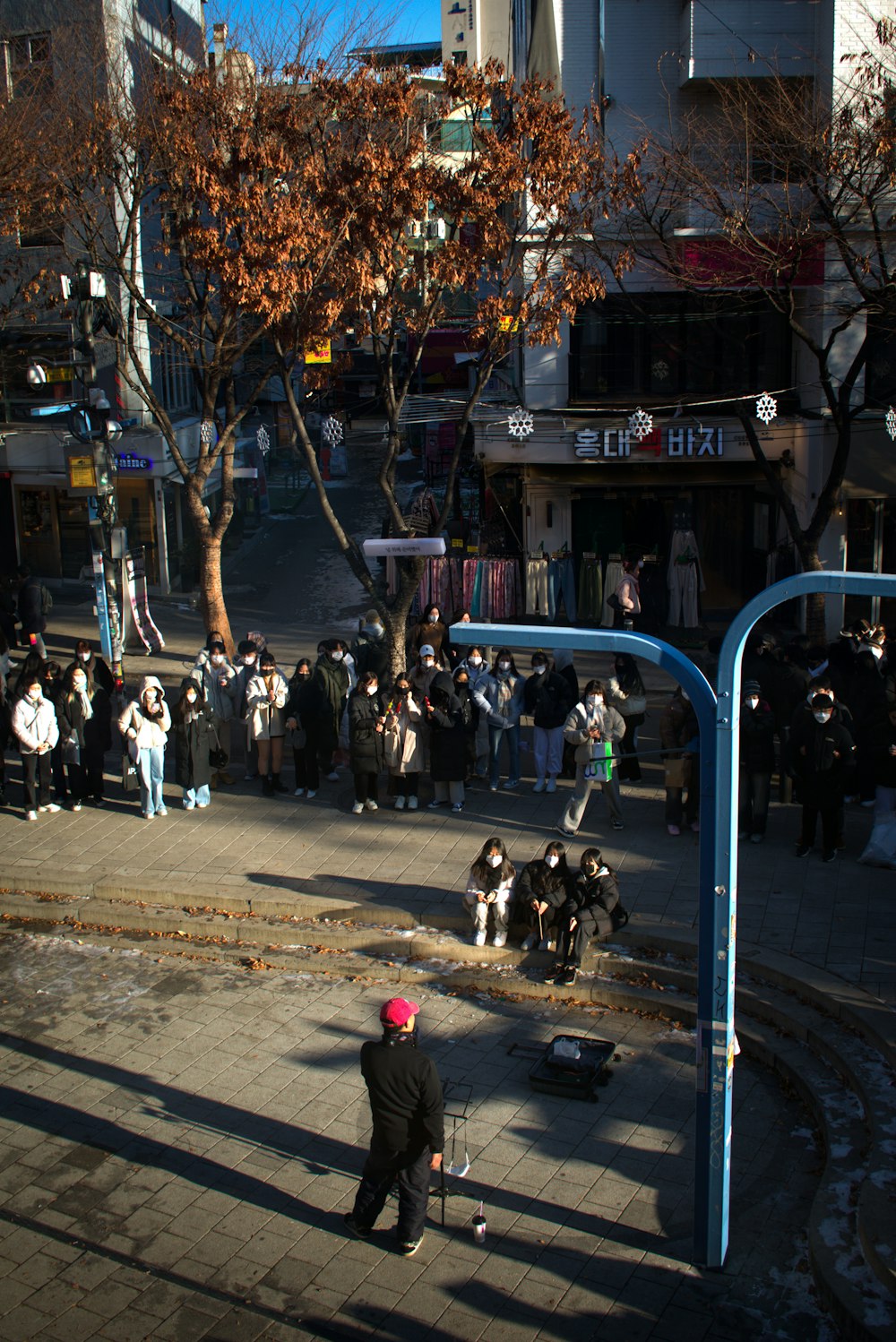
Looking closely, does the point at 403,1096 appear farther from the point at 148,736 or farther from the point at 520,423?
the point at 520,423

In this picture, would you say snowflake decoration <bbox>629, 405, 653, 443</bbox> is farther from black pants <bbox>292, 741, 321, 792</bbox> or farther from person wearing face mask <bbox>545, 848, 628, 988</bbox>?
person wearing face mask <bbox>545, 848, 628, 988</bbox>

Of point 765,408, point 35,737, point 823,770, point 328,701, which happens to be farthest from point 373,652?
point 765,408

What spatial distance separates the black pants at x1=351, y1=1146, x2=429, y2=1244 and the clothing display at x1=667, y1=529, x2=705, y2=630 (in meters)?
15.4

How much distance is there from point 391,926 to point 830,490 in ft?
29.7

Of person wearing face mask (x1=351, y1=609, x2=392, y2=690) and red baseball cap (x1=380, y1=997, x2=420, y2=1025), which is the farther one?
person wearing face mask (x1=351, y1=609, x2=392, y2=690)

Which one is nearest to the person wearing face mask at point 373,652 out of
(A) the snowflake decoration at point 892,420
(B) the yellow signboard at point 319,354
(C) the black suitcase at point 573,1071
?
(B) the yellow signboard at point 319,354

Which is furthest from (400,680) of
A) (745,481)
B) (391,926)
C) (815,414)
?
(745,481)

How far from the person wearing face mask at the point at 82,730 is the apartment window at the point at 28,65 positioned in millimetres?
11308

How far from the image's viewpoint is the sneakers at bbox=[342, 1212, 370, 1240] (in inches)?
290

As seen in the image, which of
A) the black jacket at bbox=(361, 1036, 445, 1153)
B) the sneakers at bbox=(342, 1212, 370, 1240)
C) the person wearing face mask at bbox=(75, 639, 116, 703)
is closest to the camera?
the black jacket at bbox=(361, 1036, 445, 1153)

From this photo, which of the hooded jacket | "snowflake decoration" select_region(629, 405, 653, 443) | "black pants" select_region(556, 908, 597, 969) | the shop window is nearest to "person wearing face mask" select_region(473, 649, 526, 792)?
the hooded jacket

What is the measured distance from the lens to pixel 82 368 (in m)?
16.8

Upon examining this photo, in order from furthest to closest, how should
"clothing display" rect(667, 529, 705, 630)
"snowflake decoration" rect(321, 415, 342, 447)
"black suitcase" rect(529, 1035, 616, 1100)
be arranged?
1. "clothing display" rect(667, 529, 705, 630)
2. "snowflake decoration" rect(321, 415, 342, 447)
3. "black suitcase" rect(529, 1035, 616, 1100)

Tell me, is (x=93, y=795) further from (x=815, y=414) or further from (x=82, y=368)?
(x=815, y=414)
